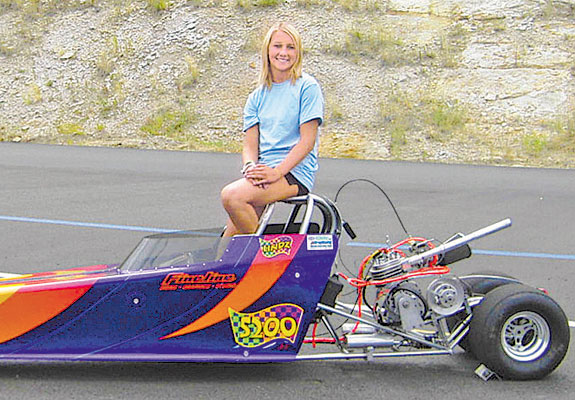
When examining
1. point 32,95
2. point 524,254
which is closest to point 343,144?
point 32,95

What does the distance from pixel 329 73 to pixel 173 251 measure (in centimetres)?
2092

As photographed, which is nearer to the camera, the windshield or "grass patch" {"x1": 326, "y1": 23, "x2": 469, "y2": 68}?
the windshield

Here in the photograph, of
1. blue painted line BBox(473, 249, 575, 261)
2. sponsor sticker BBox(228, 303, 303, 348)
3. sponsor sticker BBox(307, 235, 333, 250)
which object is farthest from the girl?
blue painted line BBox(473, 249, 575, 261)

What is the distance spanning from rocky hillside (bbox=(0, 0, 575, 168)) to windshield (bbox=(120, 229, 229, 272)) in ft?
52.5

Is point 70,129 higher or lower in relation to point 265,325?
lower

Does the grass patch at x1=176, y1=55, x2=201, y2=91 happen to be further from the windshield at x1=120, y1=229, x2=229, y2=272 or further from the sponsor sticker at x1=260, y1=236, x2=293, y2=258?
the sponsor sticker at x1=260, y1=236, x2=293, y2=258

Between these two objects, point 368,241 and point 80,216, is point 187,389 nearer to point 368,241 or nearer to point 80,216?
point 368,241

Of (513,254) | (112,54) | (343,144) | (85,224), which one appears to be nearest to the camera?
(513,254)

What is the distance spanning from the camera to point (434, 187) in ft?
48.0

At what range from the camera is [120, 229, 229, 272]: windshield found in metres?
4.75

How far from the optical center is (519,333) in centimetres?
482

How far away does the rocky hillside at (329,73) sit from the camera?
73.8 ft

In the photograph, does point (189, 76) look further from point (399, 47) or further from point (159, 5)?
point (399, 47)

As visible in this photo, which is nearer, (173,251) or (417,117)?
(173,251)
